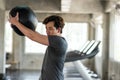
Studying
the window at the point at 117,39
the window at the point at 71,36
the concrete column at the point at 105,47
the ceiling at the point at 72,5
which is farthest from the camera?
the window at the point at 71,36

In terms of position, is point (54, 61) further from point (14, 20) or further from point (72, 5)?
point (72, 5)

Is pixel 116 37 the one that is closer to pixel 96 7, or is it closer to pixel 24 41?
pixel 96 7

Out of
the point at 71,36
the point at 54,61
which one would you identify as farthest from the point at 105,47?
the point at 54,61

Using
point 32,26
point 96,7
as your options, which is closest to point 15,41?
point 96,7

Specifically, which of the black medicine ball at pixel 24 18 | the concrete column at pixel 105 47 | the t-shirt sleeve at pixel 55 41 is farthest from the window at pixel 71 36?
the t-shirt sleeve at pixel 55 41

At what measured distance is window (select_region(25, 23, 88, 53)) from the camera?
1173cm

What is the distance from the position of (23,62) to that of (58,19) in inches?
378

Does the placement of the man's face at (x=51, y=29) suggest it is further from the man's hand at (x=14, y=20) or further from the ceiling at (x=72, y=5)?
the ceiling at (x=72, y=5)

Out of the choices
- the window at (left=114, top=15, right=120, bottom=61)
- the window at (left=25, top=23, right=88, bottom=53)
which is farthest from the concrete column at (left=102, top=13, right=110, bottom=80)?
→ the window at (left=25, top=23, right=88, bottom=53)

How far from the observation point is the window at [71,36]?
1173 cm

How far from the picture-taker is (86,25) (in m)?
11.7

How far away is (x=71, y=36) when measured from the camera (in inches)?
468

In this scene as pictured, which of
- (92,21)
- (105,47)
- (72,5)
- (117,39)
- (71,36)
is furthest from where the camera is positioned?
(71,36)

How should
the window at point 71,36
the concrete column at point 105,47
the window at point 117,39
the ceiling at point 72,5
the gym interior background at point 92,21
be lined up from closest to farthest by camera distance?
the window at point 117,39, the gym interior background at point 92,21, the ceiling at point 72,5, the concrete column at point 105,47, the window at point 71,36
